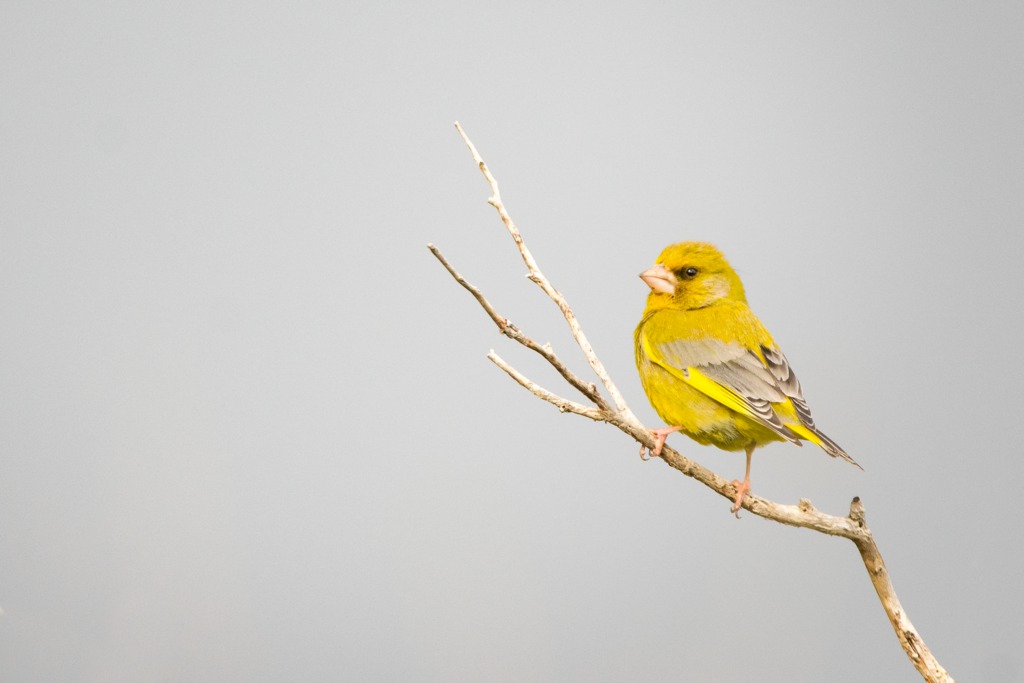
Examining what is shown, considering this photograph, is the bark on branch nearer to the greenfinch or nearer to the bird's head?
the greenfinch

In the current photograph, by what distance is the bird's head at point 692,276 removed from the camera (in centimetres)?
400

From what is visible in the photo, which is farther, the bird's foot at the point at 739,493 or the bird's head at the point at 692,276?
the bird's head at the point at 692,276

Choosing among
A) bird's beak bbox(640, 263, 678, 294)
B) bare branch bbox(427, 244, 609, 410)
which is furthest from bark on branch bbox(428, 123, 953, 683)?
bird's beak bbox(640, 263, 678, 294)

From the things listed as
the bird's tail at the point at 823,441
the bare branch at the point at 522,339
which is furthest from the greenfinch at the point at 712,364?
the bare branch at the point at 522,339

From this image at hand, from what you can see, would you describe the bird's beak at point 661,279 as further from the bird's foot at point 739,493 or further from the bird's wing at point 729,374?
the bird's foot at point 739,493

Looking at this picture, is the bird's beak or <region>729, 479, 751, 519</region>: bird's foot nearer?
<region>729, 479, 751, 519</region>: bird's foot

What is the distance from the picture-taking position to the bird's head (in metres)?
4.00

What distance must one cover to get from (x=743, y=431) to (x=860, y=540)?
0.63m

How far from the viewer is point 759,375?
3.70 m

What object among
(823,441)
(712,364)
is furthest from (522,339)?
(823,441)

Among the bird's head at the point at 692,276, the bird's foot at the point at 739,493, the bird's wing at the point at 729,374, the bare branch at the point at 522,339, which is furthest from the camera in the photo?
the bird's head at the point at 692,276

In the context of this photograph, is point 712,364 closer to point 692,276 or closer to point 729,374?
point 729,374

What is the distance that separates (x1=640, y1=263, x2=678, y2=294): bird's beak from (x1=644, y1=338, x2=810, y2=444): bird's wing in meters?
0.28

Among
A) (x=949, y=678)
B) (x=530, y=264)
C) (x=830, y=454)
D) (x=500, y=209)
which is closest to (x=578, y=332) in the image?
(x=530, y=264)
